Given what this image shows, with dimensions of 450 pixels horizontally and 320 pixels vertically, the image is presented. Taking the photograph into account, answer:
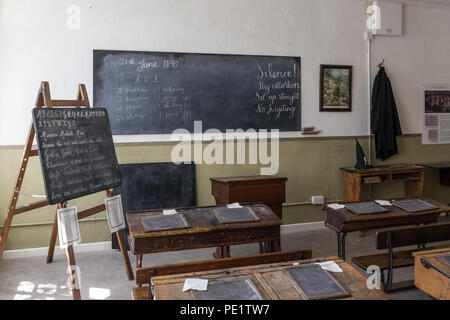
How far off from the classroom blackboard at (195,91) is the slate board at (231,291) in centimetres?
291

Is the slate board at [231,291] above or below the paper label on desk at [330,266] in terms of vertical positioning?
below

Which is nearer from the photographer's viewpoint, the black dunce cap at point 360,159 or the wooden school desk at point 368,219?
the wooden school desk at point 368,219

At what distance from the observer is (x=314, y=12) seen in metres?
4.88

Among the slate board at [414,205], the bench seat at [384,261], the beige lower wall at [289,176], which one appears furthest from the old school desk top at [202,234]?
the beige lower wall at [289,176]

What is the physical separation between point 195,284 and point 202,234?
1.01 meters

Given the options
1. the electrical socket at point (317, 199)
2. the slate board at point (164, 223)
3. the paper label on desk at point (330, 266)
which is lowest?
the electrical socket at point (317, 199)

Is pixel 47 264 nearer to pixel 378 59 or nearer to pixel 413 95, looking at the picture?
pixel 378 59

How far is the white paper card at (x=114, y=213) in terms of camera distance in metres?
3.09

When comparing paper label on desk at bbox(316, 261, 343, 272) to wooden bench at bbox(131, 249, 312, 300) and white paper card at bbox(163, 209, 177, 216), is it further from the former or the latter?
white paper card at bbox(163, 209, 177, 216)

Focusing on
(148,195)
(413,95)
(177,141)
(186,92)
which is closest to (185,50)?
(186,92)

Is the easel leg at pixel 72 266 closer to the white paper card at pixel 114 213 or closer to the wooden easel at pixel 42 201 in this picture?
the wooden easel at pixel 42 201
